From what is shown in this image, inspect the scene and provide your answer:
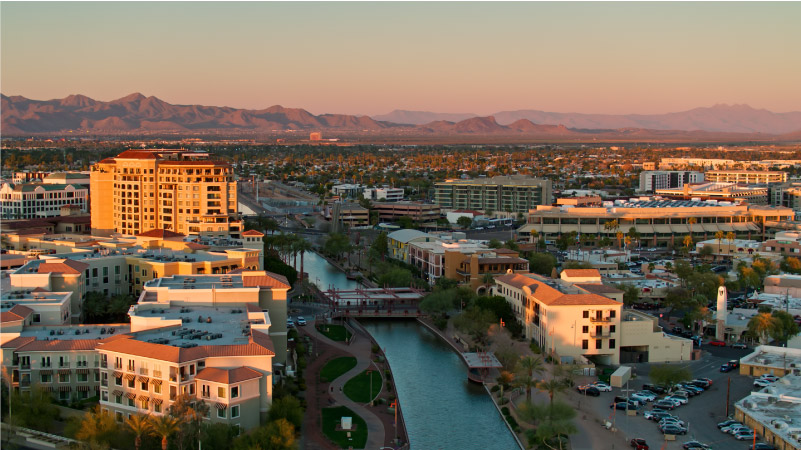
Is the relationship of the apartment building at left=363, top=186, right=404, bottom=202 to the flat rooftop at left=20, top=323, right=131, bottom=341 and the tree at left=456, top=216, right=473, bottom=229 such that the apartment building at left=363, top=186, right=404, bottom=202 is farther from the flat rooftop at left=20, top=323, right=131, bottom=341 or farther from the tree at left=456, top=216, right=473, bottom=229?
the flat rooftop at left=20, top=323, right=131, bottom=341

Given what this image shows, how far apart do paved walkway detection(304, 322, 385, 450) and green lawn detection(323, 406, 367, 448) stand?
0.39ft

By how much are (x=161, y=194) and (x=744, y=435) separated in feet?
91.2

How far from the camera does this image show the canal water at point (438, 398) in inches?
768

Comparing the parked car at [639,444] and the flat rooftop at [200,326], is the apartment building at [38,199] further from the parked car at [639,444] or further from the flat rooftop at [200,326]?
the parked car at [639,444]

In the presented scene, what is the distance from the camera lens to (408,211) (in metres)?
59.4

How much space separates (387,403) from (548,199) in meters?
44.5

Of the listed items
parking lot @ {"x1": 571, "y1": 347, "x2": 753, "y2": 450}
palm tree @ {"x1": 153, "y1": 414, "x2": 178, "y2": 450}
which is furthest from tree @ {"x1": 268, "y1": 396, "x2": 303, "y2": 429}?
parking lot @ {"x1": 571, "y1": 347, "x2": 753, "y2": 450}

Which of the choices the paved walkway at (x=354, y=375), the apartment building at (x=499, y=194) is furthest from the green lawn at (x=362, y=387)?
the apartment building at (x=499, y=194)

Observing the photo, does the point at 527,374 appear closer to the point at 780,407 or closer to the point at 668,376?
the point at 668,376

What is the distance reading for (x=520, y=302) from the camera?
27.5m

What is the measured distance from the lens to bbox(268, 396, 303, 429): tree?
1759cm

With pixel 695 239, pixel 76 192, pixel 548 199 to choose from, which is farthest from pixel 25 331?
pixel 548 199

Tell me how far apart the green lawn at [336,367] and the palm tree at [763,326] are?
406 inches

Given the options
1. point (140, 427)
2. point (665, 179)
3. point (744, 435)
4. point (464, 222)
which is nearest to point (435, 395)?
point (744, 435)
